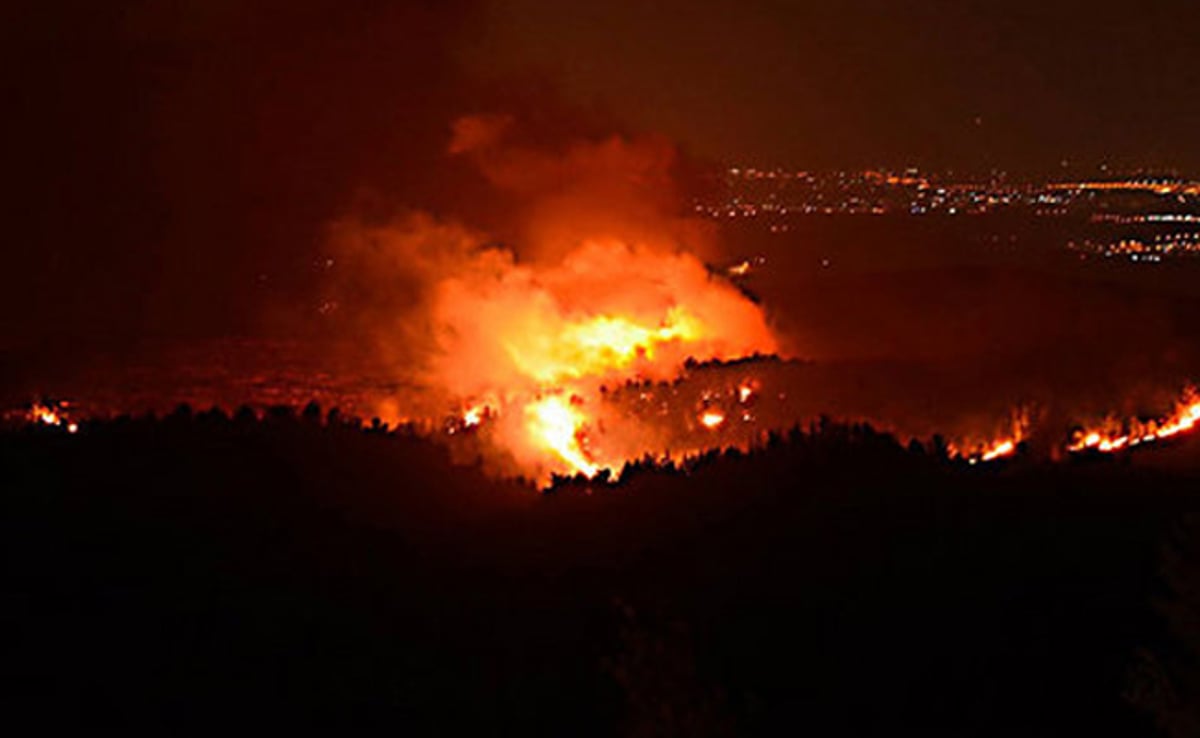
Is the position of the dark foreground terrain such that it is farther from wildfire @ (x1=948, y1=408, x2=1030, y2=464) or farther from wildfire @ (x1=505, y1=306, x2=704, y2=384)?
wildfire @ (x1=505, y1=306, x2=704, y2=384)

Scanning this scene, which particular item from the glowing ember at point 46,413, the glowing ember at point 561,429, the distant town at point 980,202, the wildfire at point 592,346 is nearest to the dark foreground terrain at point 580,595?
the glowing ember at point 561,429

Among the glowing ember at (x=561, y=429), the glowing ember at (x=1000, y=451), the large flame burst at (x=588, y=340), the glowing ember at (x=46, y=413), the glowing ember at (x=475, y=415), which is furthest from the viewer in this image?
the glowing ember at (x=46, y=413)

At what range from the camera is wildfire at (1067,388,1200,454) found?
15.0 meters

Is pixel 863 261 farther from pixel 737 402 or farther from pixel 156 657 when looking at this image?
pixel 156 657

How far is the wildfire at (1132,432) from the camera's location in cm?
1500

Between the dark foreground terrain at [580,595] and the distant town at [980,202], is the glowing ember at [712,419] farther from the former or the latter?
the distant town at [980,202]

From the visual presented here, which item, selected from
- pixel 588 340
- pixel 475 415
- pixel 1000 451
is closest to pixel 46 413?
pixel 475 415

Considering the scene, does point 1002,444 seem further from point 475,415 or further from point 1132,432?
point 475,415

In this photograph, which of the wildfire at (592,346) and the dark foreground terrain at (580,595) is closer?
the dark foreground terrain at (580,595)

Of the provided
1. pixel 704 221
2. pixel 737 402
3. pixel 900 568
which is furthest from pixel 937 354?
pixel 900 568

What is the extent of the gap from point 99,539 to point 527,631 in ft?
11.2

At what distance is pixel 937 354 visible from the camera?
22.5 m

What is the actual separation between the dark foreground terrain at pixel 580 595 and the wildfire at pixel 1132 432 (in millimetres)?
3522

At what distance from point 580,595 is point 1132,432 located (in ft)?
32.1
